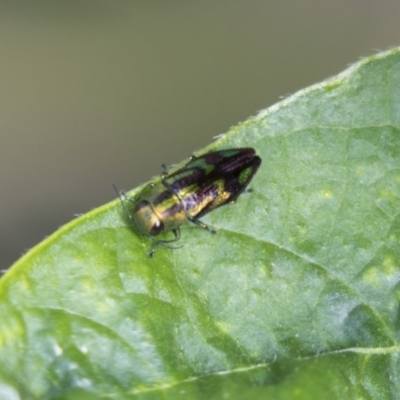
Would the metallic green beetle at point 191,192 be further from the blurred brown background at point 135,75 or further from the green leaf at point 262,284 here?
the blurred brown background at point 135,75

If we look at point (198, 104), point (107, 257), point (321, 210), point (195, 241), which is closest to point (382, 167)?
point (321, 210)

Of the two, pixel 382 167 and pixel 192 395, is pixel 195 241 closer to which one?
pixel 192 395

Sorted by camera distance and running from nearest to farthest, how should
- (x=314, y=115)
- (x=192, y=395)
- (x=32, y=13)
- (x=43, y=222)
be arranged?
(x=192, y=395) < (x=314, y=115) < (x=43, y=222) < (x=32, y=13)

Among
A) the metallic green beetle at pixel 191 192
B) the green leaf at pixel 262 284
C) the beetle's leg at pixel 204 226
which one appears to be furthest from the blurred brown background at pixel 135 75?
the green leaf at pixel 262 284

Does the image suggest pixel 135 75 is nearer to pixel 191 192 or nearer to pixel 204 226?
pixel 191 192

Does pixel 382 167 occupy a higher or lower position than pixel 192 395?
higher

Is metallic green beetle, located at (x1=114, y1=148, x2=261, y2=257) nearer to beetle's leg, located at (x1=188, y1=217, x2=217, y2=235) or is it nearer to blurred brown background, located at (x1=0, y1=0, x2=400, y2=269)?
beetle's leg, located at (x1=188, y1=217, x2=217, y2=235)
